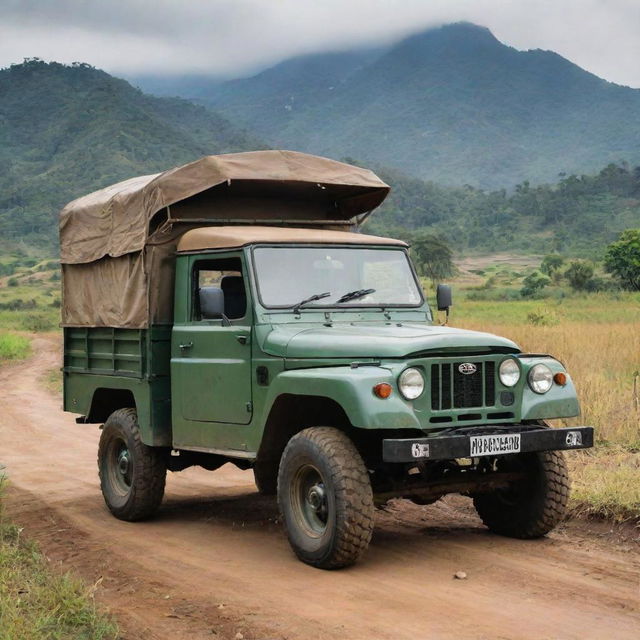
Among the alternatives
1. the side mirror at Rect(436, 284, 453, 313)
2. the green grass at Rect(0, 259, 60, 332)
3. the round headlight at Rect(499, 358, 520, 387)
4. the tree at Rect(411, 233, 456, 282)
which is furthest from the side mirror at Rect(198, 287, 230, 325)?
the tree at Rect(411, 233, 456, 282)

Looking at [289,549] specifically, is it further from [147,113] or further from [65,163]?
[147,113]

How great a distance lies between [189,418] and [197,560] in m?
1.20

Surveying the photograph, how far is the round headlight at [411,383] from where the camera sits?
6082 mm

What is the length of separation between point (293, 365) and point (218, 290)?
30.9 inches

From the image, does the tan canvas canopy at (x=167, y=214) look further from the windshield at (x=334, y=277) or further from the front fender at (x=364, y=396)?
the front fender at (x=364, y=396)

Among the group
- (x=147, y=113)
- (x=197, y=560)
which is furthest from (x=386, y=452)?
(x=147, y=113)

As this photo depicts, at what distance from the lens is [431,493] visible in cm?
658

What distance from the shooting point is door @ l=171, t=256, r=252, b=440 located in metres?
7.09

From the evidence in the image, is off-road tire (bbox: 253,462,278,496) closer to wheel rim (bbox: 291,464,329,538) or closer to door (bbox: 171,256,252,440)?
door (bbox: 171,256,252,440)

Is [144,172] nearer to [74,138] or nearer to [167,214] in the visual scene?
[74,138]

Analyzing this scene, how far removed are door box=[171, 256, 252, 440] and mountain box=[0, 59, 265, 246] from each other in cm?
9084

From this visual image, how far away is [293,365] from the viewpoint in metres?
6.66

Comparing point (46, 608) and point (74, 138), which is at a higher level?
point (74, 138)

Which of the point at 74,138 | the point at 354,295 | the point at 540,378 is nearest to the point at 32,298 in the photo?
the point at 354,295
